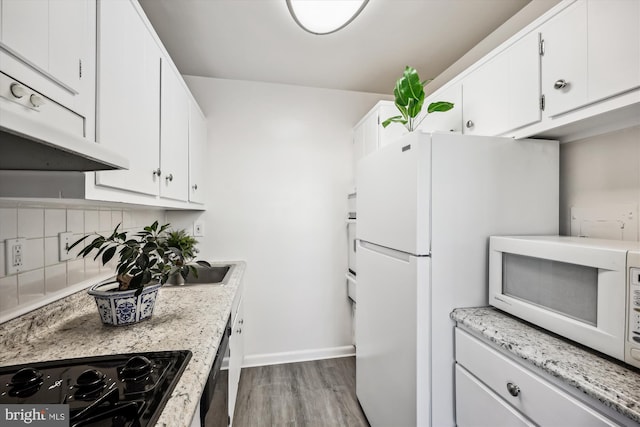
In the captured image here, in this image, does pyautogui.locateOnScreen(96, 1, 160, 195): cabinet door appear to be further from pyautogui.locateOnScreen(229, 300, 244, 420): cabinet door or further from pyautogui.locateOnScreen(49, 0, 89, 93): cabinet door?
pyautogui.locateOnScreen(229, 300, 244, 420): cabinet door

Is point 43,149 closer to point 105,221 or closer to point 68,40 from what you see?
point 68,40

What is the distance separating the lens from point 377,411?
62.6 inches

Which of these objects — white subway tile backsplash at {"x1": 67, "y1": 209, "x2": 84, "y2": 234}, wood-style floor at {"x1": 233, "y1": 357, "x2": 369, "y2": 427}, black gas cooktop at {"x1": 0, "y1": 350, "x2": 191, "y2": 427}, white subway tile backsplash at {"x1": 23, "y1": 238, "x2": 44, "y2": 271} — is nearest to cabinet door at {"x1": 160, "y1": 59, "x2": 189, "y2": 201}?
white subway tile backsplash at {"x1": 67, "y1": 209, "x2": 84, "y2": 234}

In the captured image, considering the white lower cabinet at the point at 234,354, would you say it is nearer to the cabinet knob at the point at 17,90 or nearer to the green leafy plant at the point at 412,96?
the cabinet knob at the point at 17,90

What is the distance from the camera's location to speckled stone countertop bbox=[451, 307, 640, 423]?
2.28 ft

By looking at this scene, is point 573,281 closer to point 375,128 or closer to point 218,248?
point 375,128

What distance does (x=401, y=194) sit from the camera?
1.33 meters

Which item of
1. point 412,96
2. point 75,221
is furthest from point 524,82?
point 75,221

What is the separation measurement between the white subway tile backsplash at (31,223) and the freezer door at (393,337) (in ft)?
4.82

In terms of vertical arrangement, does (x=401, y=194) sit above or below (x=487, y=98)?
below

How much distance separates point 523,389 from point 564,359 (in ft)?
0.55

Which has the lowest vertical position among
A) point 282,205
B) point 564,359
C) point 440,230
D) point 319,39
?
point 564,359

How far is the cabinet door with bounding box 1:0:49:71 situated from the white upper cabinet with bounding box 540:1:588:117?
1.62 metres

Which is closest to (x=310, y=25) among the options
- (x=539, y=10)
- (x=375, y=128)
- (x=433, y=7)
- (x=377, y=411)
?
(x=433, y=7)
